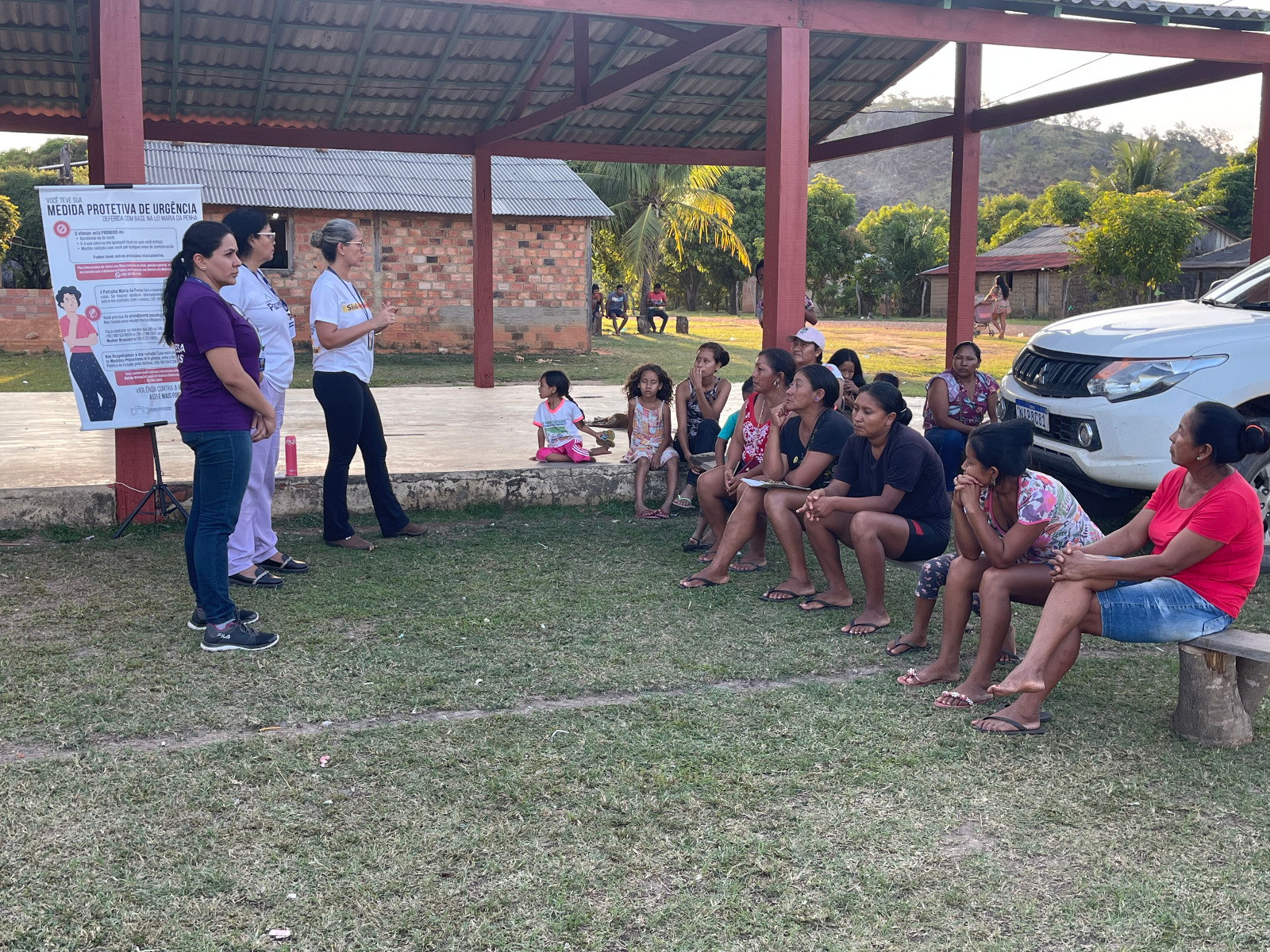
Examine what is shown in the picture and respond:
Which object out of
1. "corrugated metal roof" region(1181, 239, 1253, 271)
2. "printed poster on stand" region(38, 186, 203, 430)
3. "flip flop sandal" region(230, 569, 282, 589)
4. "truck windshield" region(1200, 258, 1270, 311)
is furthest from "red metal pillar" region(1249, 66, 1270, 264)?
"corrugated metal roof" region(1181, 239, 1253, 271)

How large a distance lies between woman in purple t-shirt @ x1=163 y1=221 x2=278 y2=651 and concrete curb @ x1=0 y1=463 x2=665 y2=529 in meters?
2.36

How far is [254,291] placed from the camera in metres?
5.65

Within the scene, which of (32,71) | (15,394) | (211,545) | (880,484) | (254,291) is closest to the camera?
(211,545)

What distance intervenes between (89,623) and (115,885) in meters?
2.51

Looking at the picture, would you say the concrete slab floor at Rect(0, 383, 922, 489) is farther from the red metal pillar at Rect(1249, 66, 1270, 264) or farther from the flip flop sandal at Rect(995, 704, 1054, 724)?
the flip flop sandal at Rect(995, 704, 1054, 724)

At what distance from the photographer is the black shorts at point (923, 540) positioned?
5117 mm

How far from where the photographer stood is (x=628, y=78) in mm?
9320

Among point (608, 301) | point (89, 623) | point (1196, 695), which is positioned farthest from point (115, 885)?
point (608, 301)

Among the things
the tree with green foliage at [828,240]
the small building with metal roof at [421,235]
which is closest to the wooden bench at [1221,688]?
the small building with metal roof at [421,235]

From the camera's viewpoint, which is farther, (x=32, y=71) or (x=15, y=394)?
(x=15, y=394)

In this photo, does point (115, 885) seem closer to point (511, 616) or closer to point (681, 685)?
point (681, 685)

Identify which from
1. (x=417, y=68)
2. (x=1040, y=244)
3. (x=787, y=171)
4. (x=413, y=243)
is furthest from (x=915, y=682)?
(x=1040, y=244)

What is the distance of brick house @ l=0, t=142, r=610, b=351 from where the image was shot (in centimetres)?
1995

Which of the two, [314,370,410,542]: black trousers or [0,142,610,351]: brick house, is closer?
[314,370,410,542]: black trousers
